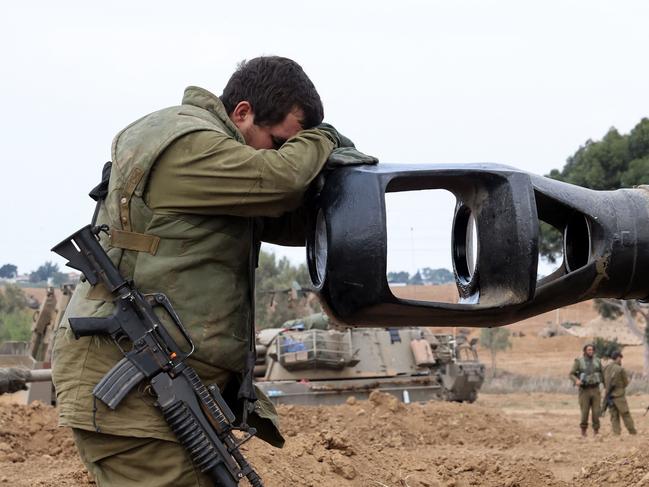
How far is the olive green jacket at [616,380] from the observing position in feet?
51.6

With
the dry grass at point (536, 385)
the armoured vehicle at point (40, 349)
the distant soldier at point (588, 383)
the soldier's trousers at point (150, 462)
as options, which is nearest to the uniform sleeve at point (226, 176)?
the soldier's trousers at point (150, 462)

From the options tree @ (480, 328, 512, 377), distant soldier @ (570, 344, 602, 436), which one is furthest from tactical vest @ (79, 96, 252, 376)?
tree @ (480, 328, 512, 377)

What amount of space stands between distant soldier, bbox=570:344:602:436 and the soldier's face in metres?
13.9

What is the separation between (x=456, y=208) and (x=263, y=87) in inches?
27.4

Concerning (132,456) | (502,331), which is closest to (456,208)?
(132,456)

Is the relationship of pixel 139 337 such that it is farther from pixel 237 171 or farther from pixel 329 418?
pixel 329 418

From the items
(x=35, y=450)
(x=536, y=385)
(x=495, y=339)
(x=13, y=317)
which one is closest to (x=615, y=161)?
(x=536, y=385)

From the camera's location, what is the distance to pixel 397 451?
24.1 ft

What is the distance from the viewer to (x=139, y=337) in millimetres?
2740

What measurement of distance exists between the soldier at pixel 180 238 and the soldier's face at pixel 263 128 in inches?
1.0

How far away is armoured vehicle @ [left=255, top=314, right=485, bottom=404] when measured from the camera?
1514 centimetres

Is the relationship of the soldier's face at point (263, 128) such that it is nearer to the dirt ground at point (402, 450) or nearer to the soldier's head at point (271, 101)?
the soldier's head at point (271, 101)

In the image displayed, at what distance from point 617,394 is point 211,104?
1378 centimetres

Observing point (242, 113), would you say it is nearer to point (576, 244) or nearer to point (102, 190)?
point (102, 190)
